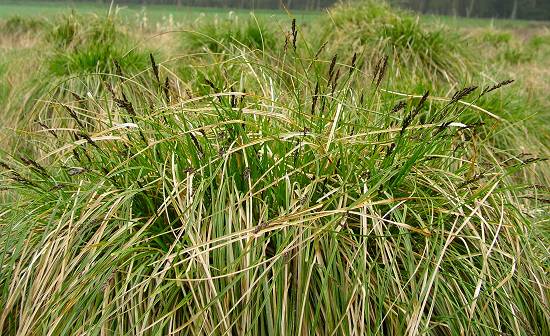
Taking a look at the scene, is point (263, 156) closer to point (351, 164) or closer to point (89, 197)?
point (351, 164)

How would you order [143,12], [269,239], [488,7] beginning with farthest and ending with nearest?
[488,7] → [143,12] → [269,239]

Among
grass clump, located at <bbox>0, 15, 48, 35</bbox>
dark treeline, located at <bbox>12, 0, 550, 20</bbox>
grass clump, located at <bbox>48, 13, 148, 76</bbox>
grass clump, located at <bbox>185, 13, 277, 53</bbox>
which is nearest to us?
grass clump, located at <bbox>48, 13, 148, 76</bbox>

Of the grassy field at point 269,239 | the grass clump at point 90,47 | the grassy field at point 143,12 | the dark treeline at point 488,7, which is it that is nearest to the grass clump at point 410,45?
the grassy field at point 143,12

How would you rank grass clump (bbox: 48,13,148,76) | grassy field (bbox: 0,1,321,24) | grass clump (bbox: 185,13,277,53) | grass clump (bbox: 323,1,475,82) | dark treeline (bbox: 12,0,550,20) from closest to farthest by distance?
1. grass clump (bbox: 48,13,148,76)
2. grass clump (bbox: 323,1,475,82)
3. grass clump (bbox: 185,13,277,53)
4. grassy field (bbox: 0,1,321,24)
5. dark treeline (bbox: 12,0,550,20)

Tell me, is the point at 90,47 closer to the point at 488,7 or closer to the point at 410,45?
the point at 410,45

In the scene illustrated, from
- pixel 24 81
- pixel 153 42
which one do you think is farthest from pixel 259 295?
pixel 153 42

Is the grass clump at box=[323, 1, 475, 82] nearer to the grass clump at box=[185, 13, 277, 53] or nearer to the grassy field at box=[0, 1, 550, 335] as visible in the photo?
the grass clump at box=[185, 13, 277, 53]

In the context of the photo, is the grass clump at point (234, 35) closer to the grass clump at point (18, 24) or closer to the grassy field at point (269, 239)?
the grassy field at point (269, 239)

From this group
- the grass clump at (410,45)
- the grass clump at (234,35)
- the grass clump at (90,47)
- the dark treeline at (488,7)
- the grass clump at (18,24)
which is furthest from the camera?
the dark treeline at (488,7)

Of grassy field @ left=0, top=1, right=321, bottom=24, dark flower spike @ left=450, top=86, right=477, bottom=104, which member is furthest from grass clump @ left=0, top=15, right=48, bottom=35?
dark flower spike @ left=450, top=86, right=477, bottom=104

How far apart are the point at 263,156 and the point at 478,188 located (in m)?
0.76

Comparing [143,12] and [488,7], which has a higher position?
[143,12]

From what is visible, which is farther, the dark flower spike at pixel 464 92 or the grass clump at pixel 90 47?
the grass clump at pixel 90 47

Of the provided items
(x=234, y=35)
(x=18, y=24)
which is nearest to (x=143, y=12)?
(x=234, y=35)
